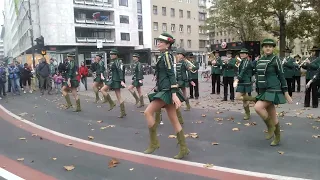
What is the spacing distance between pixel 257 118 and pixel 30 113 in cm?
747

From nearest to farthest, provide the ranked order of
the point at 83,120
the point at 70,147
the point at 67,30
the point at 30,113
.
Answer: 1. the point at 70,147
2. the point at 83,120
3. the point at 30,113
4. the point at 67,30

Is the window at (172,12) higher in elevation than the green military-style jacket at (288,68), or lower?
higher

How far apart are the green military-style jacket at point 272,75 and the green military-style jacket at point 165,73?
182 centimetres

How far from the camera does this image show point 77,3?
151ft

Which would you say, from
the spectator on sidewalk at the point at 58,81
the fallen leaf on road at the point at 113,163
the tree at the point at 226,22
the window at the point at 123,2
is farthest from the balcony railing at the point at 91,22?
the fallen leaf on road at the point at 113,163

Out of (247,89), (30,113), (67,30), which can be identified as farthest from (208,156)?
(67,30)

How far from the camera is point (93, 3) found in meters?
47.9

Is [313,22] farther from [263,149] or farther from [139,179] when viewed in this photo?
[139,179]

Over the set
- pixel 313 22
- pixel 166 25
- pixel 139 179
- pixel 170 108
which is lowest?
pixel 139 179

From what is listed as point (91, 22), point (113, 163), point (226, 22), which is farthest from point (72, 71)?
point (91, 22)

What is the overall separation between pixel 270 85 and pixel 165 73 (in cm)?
203

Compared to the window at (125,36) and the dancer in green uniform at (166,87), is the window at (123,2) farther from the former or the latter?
the dancer in green uniform at (166,87)

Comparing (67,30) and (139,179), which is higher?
(67,30)

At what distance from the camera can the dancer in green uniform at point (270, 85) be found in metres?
6.07
